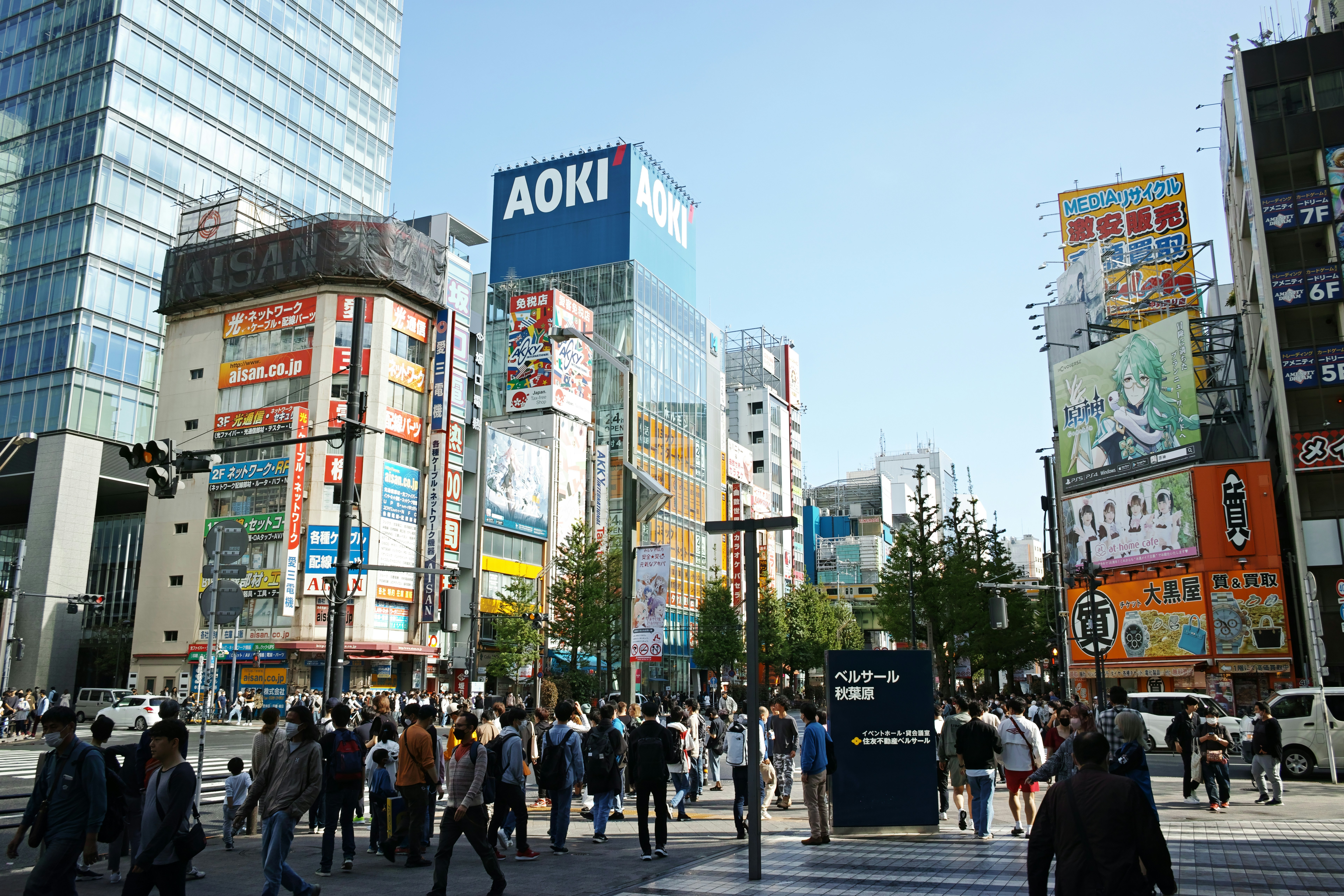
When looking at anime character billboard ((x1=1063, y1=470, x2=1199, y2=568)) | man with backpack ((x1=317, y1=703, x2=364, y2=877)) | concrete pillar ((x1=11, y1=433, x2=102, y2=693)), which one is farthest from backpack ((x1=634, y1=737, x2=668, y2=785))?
concrete pillar ((x1=11, y1=433, x2=102, y2=693))

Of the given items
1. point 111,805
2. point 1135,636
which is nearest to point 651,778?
point 111,805

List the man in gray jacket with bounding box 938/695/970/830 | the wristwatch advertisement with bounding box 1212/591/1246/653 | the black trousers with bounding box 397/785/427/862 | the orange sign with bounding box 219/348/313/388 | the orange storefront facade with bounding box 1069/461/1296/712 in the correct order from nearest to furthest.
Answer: the black trousers with bounding box 397/785/427/862 < the man in gray jacket with bounding box 938/695/970/830 < the orange storefront facade with bounding box 1069/461/1296/712 < the wristwatch advertisement with bounding box 1212/591/1246/653 < the orange sign with bounding box 219/348/313/388

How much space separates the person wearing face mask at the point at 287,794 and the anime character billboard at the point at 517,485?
5242 centimetres

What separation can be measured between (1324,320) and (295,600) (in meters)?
47.6

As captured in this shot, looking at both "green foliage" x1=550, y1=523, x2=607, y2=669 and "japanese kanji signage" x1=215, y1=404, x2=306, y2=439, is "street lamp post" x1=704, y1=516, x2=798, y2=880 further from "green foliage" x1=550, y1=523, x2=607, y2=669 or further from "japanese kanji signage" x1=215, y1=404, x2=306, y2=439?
"japanese kanji signage" x1=215, y1=404, x2=306, y2=439

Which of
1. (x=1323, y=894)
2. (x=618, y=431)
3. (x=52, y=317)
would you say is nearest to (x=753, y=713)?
(x=1323, y=894)

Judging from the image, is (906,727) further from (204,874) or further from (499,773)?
(204,874)

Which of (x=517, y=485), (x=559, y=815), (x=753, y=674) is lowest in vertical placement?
(x=559, y=815)

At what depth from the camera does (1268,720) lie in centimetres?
1720

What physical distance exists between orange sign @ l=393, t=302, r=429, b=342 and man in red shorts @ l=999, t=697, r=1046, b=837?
4682 cm

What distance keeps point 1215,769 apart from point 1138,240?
2162 inches

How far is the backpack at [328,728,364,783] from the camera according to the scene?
441 inches

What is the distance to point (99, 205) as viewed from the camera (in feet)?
188

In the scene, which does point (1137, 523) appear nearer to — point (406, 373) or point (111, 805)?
point (406, 373)
